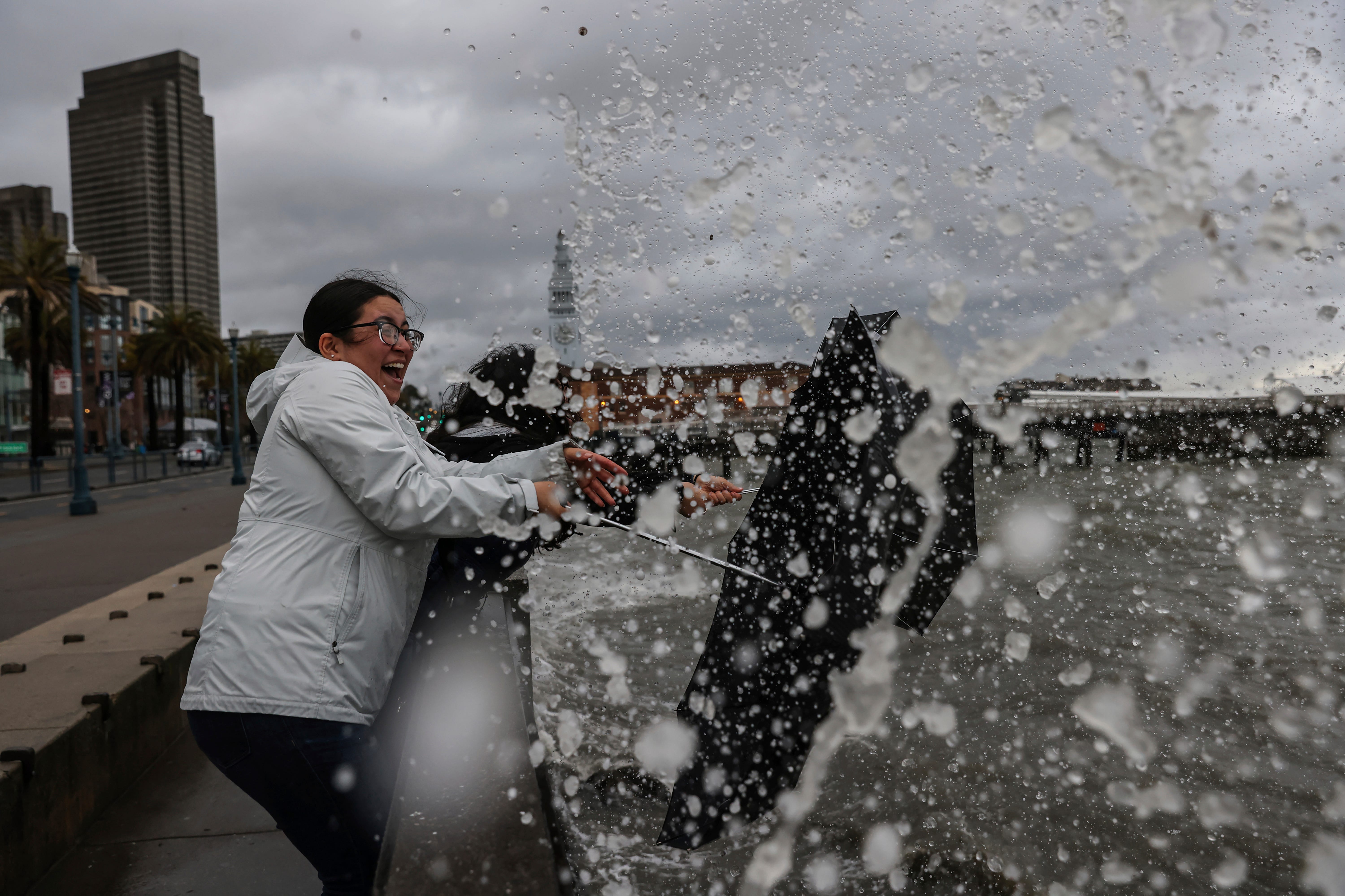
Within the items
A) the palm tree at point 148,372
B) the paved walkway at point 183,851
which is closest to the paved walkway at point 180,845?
the paved walkway at point 183,851

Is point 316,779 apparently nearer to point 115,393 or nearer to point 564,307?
point 564,307

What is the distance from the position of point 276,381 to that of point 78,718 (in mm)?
2094

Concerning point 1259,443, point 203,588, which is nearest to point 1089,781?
point 203,588

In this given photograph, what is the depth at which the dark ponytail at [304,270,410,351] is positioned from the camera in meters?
2.23

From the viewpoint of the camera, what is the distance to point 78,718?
129 inches

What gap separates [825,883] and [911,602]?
66.6 inches

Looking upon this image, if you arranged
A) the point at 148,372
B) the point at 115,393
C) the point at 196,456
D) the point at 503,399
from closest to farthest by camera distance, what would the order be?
the point at 503,399
the point at 196,456
the point at 115,393
the point at 148,372

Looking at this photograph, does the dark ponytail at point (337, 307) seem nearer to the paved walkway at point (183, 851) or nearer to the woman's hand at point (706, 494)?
the woman's hand at point (706, 494)

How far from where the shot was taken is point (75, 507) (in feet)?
57.3

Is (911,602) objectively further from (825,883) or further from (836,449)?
(825,883)

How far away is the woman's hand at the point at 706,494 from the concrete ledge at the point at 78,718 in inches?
70.8

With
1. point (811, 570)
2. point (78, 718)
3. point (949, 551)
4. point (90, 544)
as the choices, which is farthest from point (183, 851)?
point (90, 544)

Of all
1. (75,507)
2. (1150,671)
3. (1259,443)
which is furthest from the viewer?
(1259,443)

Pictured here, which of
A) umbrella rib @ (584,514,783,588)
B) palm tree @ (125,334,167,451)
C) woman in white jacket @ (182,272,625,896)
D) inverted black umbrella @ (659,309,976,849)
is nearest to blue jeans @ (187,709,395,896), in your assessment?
woman in white jacket @ (182,272,625,896)
